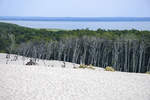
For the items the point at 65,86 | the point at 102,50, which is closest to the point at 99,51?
the point at 102,50

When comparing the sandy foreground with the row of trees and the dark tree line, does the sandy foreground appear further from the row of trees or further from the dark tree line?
the row of trees

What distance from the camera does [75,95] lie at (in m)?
14.9

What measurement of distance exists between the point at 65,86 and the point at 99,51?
3443 cm

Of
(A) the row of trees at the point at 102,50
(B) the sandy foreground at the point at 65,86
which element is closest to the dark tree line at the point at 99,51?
(A) the row of trees at the point at 102,50

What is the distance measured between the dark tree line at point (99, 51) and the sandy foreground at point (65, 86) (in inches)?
972

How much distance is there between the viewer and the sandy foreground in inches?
572

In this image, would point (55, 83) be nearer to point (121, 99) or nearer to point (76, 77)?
point (76, 77)

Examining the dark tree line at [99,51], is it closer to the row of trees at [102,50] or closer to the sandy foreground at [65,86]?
the row of trees at [102,50]

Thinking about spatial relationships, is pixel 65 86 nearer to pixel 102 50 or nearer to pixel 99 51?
pixel 99 51

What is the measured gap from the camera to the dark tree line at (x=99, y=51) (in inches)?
1797

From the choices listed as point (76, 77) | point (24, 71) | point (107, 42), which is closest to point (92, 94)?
point (76, 77)

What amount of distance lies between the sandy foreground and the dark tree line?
81.0 ft

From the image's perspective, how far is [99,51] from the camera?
50594 millimetres

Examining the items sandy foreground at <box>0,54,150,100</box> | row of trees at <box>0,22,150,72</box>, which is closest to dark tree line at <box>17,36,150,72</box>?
row of trees at <box>0,22,150,72</box>
